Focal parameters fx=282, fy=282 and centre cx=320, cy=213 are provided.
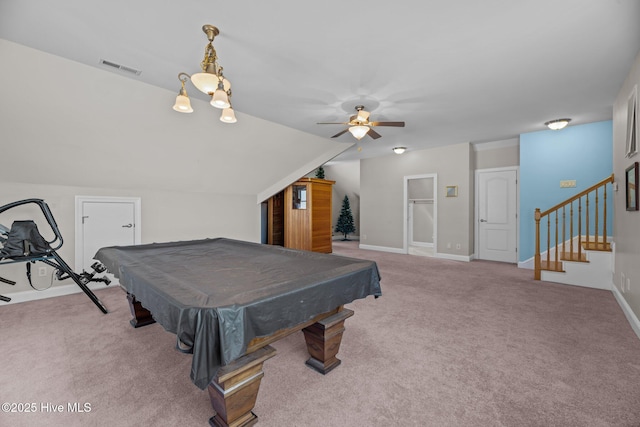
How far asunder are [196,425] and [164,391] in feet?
1.36

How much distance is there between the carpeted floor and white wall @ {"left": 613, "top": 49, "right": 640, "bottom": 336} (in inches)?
12.4

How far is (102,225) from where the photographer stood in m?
3.95

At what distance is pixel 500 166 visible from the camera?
5891 mm

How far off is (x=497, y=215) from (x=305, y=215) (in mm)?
4105

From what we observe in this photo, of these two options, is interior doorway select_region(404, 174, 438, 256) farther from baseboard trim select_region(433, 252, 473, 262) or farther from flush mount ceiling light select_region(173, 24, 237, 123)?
flush mount ceiling light select_region(173, 24, 237, 123)

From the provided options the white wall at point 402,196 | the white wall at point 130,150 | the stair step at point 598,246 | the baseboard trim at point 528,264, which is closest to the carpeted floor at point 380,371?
the stair step at point 598,246

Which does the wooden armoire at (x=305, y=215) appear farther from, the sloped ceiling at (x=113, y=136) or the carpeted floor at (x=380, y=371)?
the carpeted floor at (x=380, y=371)

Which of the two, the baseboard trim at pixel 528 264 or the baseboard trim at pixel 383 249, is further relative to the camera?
the baseboard trim at pixel 383 249

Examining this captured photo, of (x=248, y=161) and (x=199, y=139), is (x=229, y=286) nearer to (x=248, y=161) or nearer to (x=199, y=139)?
(x=199, y=139)

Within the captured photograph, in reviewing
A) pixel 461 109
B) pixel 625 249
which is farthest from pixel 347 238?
pixel 625 249

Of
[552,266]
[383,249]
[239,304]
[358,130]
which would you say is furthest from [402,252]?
[239,304]

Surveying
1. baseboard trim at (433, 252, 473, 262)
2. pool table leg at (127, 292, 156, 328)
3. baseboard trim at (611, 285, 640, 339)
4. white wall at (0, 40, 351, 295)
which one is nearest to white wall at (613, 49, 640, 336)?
baseboard trim at (611, 285, 640, 339)

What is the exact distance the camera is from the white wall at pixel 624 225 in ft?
8.64

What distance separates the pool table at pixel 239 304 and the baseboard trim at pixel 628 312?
8.20 ft
